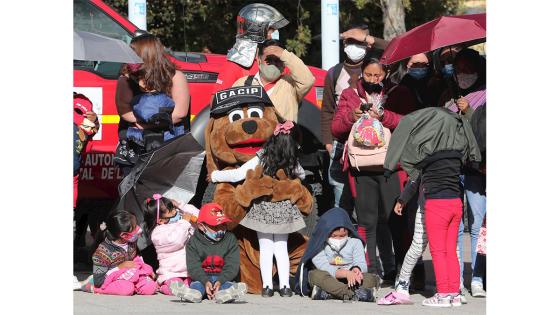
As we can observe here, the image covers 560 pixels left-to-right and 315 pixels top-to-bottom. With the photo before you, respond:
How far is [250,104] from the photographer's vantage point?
9930 millimetres

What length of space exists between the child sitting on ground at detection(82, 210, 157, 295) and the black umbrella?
289 millimetres

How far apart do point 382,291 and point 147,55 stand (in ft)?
8.50

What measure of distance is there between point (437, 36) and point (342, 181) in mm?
1626

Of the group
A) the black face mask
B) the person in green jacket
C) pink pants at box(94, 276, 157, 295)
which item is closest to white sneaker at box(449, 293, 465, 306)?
the person in green jacket

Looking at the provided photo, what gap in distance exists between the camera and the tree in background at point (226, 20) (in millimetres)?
24219

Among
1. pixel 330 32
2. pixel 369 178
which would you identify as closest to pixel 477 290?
pixel 369 178

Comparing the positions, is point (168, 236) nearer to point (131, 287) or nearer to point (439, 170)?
point (131, 287)

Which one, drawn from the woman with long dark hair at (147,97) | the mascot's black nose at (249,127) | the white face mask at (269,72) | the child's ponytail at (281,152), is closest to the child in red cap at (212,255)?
the child's ponytail at (281,152)

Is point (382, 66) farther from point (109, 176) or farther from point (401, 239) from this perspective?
point (109, 176)

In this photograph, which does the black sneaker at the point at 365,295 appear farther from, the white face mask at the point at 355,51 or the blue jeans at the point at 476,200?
the white face mask at the point at 355,51

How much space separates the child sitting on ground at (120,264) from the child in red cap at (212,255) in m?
0.50
